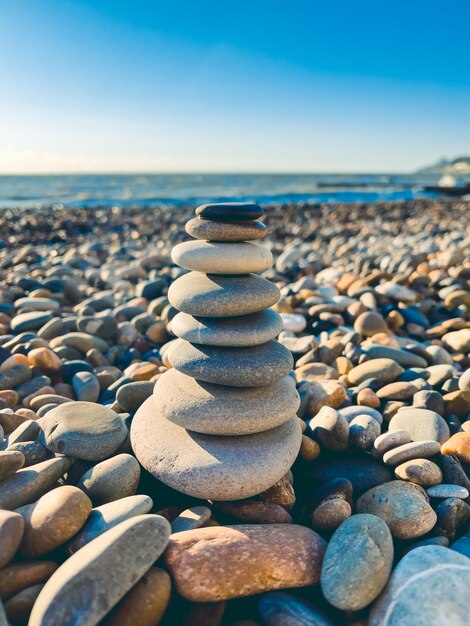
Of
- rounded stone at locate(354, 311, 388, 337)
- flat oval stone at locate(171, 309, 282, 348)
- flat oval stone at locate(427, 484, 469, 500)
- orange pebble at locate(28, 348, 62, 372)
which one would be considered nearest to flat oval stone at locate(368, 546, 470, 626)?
flat oval stone at locate(427, 484, 469, 500)

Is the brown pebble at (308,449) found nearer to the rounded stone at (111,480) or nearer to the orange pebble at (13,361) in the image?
the rounded stone at (111,480)

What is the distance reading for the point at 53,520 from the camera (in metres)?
1.67

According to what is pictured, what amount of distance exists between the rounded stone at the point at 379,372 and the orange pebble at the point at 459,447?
847mm

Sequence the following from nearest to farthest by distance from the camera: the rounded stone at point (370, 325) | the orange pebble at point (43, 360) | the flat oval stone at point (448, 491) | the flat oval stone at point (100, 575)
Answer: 1. the flat oval stone at point (100, 575)
2. the flat oval stone at point (448, 491)
3. the orange pebble at point (43, 360)
4. the rounded stone at point (370, 325)

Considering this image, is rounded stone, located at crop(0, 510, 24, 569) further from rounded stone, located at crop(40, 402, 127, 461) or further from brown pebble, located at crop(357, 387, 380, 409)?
brown pebble, located at crop(357, 387, 380, 409)

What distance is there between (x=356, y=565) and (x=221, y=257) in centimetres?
132

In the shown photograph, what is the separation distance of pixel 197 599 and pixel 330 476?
90 cm

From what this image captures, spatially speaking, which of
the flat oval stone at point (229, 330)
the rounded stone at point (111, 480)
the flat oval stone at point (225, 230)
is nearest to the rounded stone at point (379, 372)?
the flat oval stone at point (229, 330)

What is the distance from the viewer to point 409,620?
4.77 ft

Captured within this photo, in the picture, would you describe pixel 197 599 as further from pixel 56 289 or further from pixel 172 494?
pixel 56 289

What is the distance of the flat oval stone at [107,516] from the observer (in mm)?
1685

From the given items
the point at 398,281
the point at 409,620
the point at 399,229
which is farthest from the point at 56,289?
the point at 399,229

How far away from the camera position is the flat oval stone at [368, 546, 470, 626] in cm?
144

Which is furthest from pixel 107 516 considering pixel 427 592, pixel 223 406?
pixel 427 592
